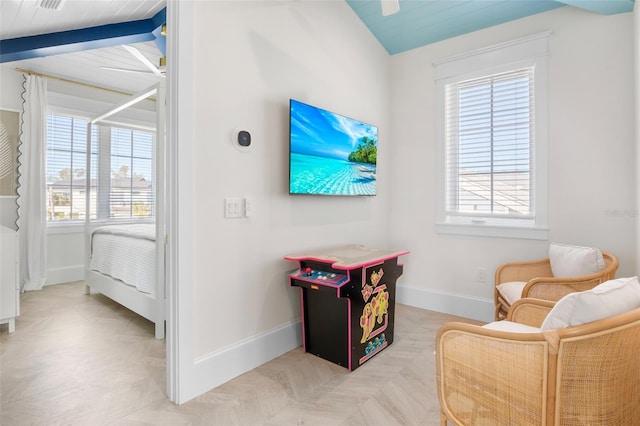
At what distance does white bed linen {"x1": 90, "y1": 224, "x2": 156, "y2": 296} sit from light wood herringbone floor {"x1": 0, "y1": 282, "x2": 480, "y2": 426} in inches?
18.1

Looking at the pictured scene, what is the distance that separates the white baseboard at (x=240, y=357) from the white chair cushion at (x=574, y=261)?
198 cm

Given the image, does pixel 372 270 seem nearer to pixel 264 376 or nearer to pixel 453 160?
pixel 264 376

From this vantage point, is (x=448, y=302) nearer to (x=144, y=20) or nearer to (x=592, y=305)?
(x=592, y=305)

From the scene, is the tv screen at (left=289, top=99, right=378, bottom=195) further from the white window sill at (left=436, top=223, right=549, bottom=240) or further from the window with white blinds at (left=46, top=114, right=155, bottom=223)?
the window with white blinds at (left=46, top=114, right=155, bottom=223)

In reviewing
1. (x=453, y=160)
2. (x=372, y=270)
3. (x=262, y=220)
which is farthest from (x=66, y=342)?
(x=453, y=160)

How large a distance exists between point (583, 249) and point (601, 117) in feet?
3.62

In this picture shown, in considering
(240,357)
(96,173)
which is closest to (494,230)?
(240,357)

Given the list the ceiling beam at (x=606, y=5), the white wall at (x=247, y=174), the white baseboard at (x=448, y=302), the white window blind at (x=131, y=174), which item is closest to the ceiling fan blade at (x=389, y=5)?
the white wall at (x=247, y=174)

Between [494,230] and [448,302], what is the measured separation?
33.4 inches

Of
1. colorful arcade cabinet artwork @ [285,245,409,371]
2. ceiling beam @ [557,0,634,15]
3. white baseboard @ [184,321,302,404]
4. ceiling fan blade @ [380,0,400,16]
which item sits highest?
ceiling beam @ [557,0,634,15]

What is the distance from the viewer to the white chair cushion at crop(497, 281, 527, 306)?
2358mm

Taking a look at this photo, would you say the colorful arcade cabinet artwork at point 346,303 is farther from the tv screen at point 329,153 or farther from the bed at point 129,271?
the bed at point 129,271

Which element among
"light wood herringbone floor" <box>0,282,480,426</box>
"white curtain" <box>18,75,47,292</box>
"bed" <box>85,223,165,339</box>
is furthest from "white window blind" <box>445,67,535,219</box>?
"white curtain" <box>18,75,47,292</box>

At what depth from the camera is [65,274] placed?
4520mm
